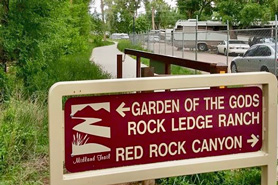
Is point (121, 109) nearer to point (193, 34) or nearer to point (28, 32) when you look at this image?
point (28, 32)

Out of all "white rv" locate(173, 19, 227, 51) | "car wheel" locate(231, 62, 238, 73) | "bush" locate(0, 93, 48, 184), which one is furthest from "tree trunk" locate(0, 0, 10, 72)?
"white rv" locate(173, 19, 227, 51)

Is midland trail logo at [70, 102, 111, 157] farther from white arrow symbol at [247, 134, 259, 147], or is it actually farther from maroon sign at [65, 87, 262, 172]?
white arrow symbol at [247, 134, 259, 147]

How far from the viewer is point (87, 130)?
2.22 m

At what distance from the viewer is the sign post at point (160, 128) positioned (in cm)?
219

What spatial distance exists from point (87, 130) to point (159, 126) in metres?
0.42

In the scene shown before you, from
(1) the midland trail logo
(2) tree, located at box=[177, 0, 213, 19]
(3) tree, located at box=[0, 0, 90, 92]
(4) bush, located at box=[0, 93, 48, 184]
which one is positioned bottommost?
(4) bush, located at box=[0, 93, 48, 184]

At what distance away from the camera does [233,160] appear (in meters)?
2.49

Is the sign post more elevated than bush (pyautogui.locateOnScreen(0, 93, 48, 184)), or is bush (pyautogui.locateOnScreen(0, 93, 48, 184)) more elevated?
the sign post

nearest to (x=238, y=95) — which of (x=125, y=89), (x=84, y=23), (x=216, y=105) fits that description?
(x=216, y=105)

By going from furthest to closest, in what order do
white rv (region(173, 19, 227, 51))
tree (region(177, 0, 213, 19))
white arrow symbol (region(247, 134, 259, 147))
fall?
tree (region(177, 0, 213, 19)), white rv (region(173, 19, 227, 51)), white arrow symbol (region(247, 134, 259, 147))

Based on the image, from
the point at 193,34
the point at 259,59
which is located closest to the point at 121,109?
the point at 259,59

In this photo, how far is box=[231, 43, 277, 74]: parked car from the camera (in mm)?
12009

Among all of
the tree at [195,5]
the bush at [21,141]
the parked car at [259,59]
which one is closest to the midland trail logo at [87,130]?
the bush at [21,141]

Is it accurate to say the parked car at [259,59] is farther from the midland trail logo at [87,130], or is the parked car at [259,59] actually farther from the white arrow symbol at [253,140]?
the midland trail logo at [87,130]
